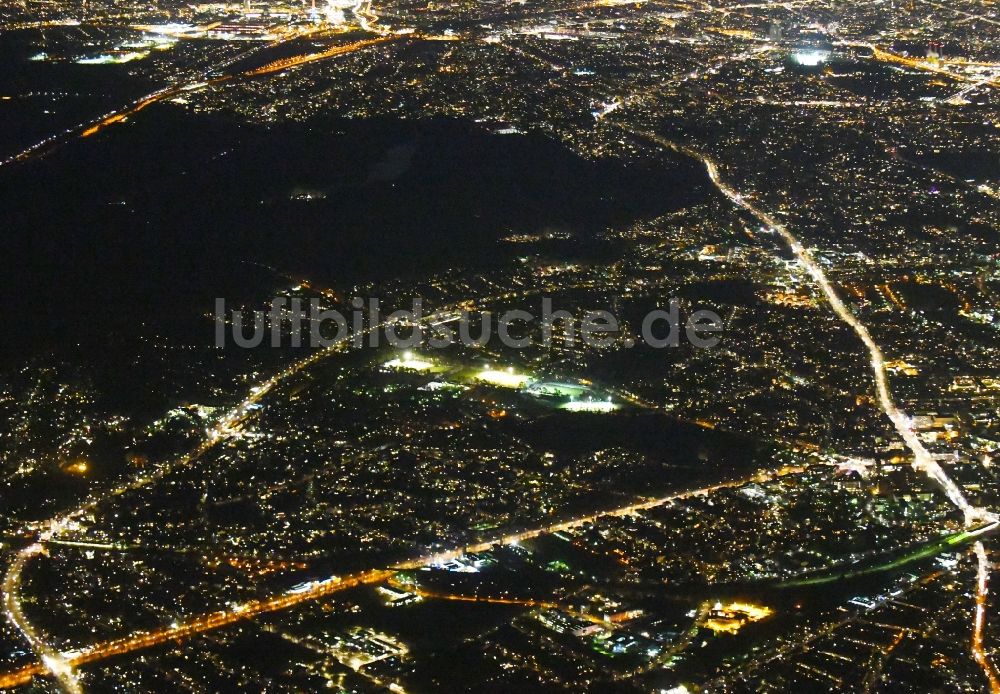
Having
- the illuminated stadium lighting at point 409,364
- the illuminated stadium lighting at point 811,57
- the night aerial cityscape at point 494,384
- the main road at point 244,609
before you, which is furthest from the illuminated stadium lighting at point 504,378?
the illuminated stadium lighting at point 811,57

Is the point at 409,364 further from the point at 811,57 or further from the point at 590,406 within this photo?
the point at 811,57

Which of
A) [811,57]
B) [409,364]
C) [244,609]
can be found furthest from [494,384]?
[811,57]

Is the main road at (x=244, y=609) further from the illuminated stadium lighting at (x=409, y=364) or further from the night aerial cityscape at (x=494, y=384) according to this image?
the illuminated stadium lighting at (x=409, y=364)

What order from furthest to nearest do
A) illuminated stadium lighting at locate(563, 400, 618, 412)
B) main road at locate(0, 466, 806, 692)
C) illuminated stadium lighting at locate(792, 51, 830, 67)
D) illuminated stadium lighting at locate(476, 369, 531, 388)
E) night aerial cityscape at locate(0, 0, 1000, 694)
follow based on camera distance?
illuminated stadium lighting at locate(792, 51, 830, 67)
illuminated stadium lighting at locate(476, 369, 531, 388)
illuminated stadium lighting at locate(563, 400, 618, 412)
night aerial cityscape at locate(0, 0, 1000, 694)
main road at locate(0, 466, 806, 692)

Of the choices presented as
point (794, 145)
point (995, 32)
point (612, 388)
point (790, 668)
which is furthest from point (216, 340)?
point (995, 32)

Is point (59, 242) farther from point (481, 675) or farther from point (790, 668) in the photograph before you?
point (790, 668)

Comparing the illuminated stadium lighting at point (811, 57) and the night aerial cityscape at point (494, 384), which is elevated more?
the illuminated stadium lighting at point (811, 57)

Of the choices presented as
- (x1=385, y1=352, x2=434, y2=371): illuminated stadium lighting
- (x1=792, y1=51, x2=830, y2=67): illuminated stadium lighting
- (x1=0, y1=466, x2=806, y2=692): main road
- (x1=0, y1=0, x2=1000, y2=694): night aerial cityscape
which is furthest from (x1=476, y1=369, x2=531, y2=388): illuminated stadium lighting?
(x1=792, y1=51, x2=830, y2=67): illuminated stadium lighting

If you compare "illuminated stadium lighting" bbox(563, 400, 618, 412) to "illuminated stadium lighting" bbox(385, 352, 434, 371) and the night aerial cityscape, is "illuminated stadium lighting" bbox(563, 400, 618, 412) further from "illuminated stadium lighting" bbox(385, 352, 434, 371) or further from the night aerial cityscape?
"illuminated stadium lighting" bbox(385, 352, 434, 371)
